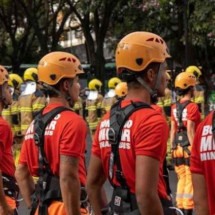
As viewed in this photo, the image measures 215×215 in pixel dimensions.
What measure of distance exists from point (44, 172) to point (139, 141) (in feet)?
4.12

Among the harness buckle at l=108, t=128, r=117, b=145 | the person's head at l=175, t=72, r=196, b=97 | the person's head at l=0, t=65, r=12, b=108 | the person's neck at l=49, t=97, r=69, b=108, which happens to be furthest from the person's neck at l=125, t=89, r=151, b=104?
the person's head at l=175, t=72, r=196, b=97

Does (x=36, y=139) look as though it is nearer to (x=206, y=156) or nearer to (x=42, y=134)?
(x=42, y=134)

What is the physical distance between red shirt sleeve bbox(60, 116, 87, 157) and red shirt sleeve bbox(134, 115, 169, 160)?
34.3 inches

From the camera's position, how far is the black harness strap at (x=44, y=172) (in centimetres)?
522

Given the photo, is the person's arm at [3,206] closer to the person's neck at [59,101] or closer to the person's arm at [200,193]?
the person's neck at [59,101]

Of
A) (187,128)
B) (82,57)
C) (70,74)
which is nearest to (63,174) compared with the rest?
(70,74)

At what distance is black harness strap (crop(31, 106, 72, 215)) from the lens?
5223 millimetres

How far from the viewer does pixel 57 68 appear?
5.45m

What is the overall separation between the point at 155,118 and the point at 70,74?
1.37 meters

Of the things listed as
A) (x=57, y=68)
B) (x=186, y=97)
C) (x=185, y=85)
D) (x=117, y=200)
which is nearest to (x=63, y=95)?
(x=57, y=68)

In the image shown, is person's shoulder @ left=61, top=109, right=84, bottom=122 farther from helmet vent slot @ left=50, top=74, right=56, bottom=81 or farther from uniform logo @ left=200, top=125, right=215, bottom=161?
uniform logo @ left=200, top=125, right=215, bottom=161

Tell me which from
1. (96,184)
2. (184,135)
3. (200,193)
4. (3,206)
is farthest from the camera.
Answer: (184,135)

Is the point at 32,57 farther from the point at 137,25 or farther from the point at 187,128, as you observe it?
the point at 187,128

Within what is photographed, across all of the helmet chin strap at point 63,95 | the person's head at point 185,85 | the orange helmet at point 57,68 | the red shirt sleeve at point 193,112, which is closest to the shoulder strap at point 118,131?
the helmet chin strap at point 63,95
